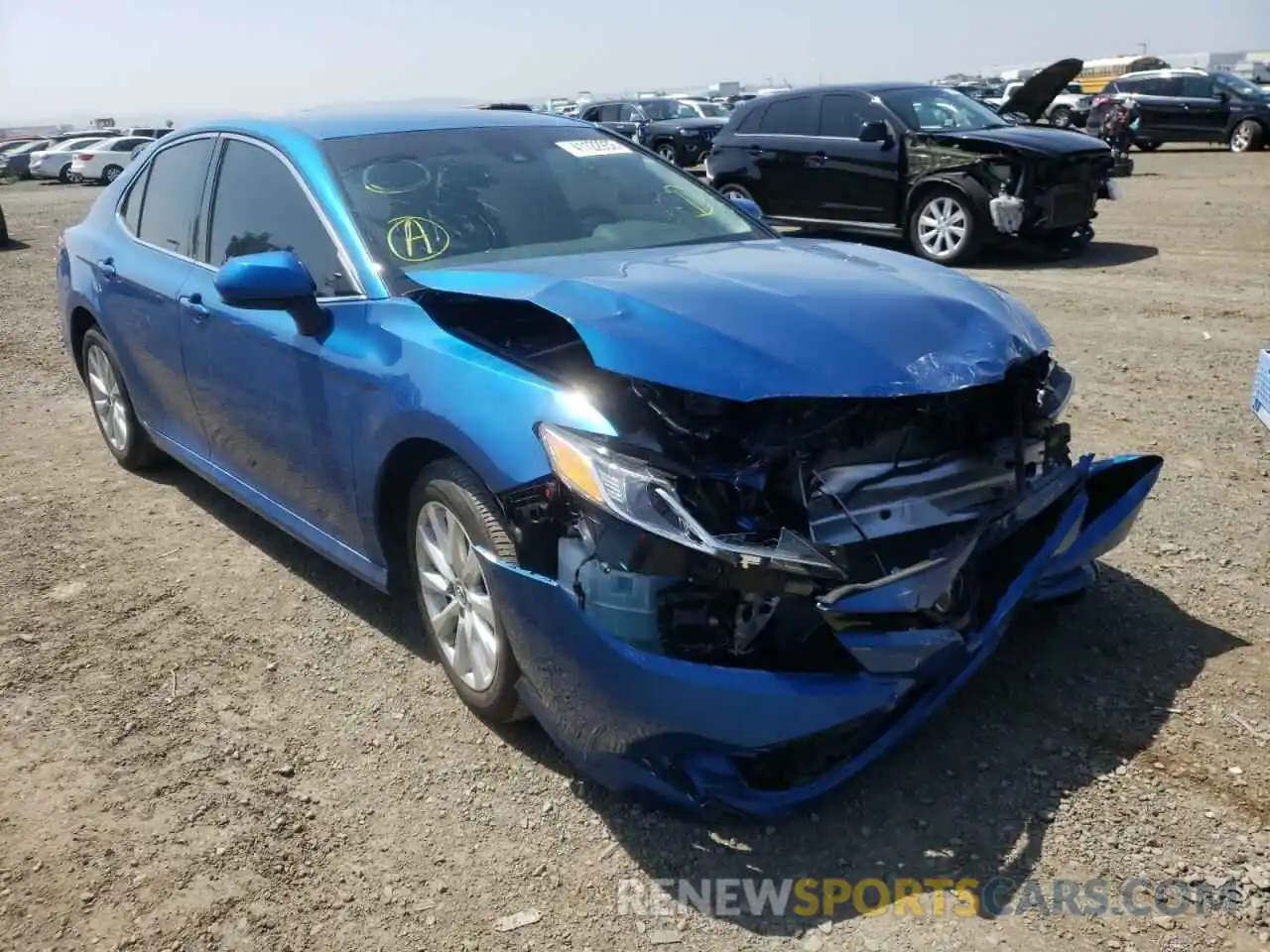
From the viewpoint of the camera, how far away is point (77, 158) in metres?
32.6

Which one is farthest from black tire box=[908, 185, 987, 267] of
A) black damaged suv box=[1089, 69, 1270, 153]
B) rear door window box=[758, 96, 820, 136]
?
black damaged suv box=[1089, 69, 1270, 153]

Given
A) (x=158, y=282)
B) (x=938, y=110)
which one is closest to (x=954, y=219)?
(x=938, y=110)

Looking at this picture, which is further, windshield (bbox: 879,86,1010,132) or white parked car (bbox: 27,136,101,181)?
white parked car (bbox: 27,136,101,181)

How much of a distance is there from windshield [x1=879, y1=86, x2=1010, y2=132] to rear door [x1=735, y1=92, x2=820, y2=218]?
0.95 metres

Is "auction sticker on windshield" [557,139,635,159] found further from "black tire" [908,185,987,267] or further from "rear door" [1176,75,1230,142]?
"rear door" [1176,75,1230,142]

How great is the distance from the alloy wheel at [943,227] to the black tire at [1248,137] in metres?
16.3

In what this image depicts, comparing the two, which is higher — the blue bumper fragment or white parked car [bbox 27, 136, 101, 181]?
the blue bumper fragment

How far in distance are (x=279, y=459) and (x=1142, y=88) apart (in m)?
25.6

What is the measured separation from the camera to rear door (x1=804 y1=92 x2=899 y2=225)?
10.9 meters

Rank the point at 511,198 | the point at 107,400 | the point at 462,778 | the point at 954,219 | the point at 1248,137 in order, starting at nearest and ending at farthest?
the point at 462,778 < the point at 511,198 < the point at 107,400 < the point at 954,219 < the point at 1248,137

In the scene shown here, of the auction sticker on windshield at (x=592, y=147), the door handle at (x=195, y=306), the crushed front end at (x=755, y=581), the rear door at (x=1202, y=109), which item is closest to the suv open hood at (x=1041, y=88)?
the auction sticker on windshield at (x=592, y=147)

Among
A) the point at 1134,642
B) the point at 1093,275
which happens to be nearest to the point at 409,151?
the point at 1134,642

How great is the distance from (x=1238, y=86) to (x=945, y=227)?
1699 cm

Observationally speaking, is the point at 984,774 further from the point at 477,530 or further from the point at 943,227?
the point at 943,227
